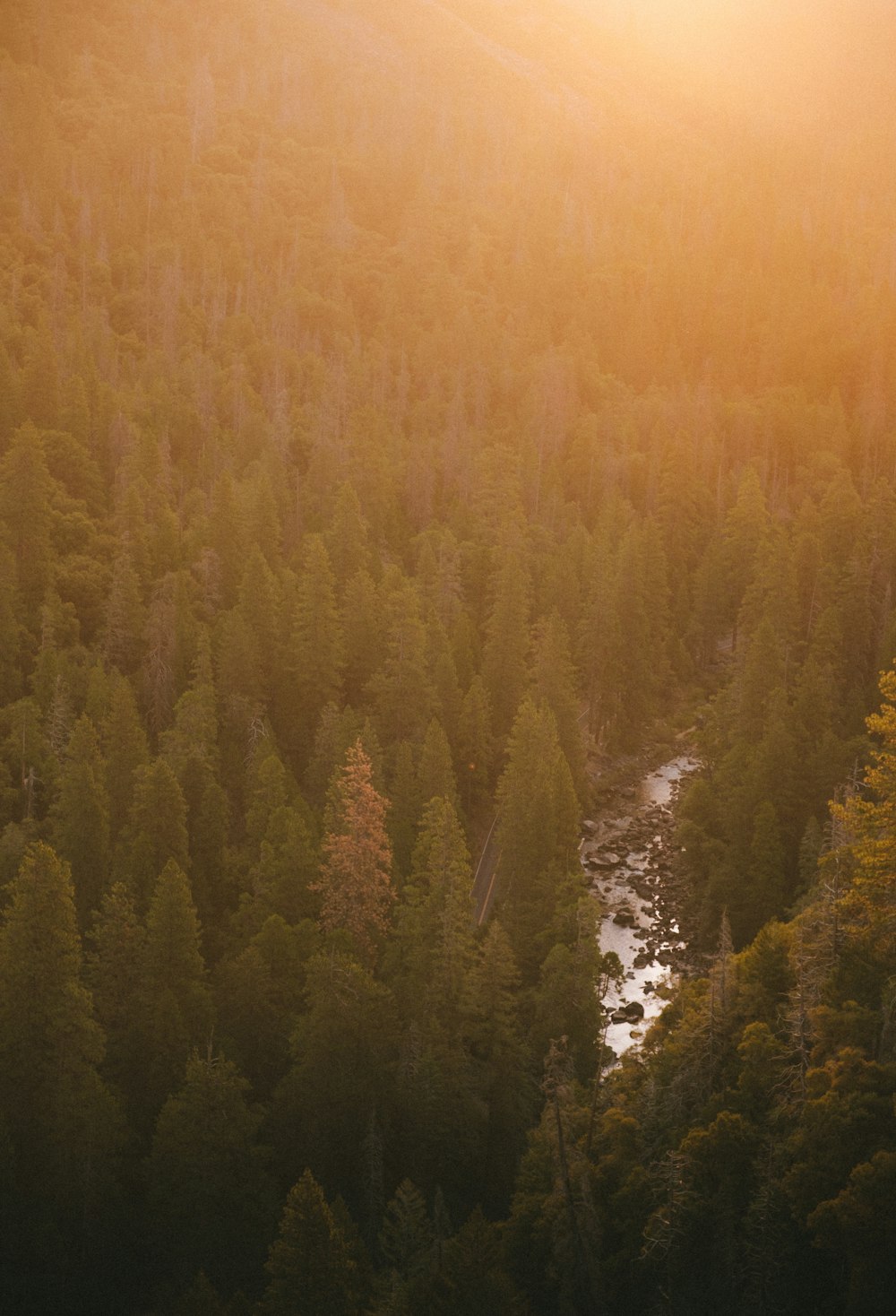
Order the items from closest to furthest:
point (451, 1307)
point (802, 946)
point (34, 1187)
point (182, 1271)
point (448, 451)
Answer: point (451, 1307), point (802, 946), point (182, 1271), point (34, 1187), point (448, 451)

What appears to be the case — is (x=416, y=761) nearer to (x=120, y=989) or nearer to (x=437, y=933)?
(x=437, y=933)

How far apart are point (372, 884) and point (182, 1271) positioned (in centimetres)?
1603

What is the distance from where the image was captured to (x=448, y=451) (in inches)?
4919

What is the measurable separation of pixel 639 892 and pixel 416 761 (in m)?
15.0

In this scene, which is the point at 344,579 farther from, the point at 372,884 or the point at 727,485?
the point at 727,485

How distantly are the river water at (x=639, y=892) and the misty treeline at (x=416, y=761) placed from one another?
3100 mm

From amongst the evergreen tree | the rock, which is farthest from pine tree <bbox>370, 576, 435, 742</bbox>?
the evergreen tree

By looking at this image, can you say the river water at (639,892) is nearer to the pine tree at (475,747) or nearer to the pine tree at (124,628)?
the pine tree at (475,747)

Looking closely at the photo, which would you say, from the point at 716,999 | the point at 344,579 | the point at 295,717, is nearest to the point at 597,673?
the point at 344,579

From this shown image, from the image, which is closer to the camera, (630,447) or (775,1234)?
(775,1234)

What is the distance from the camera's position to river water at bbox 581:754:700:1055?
55.2 m

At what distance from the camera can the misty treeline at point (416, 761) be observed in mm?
30500

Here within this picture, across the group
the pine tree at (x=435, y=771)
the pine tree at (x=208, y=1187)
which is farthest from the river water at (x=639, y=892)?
the pine tree at (x=208, y=1187)

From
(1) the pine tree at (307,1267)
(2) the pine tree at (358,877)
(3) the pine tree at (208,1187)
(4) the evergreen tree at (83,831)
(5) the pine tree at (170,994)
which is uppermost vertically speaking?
(4) the evergreen tree at (83,831)
